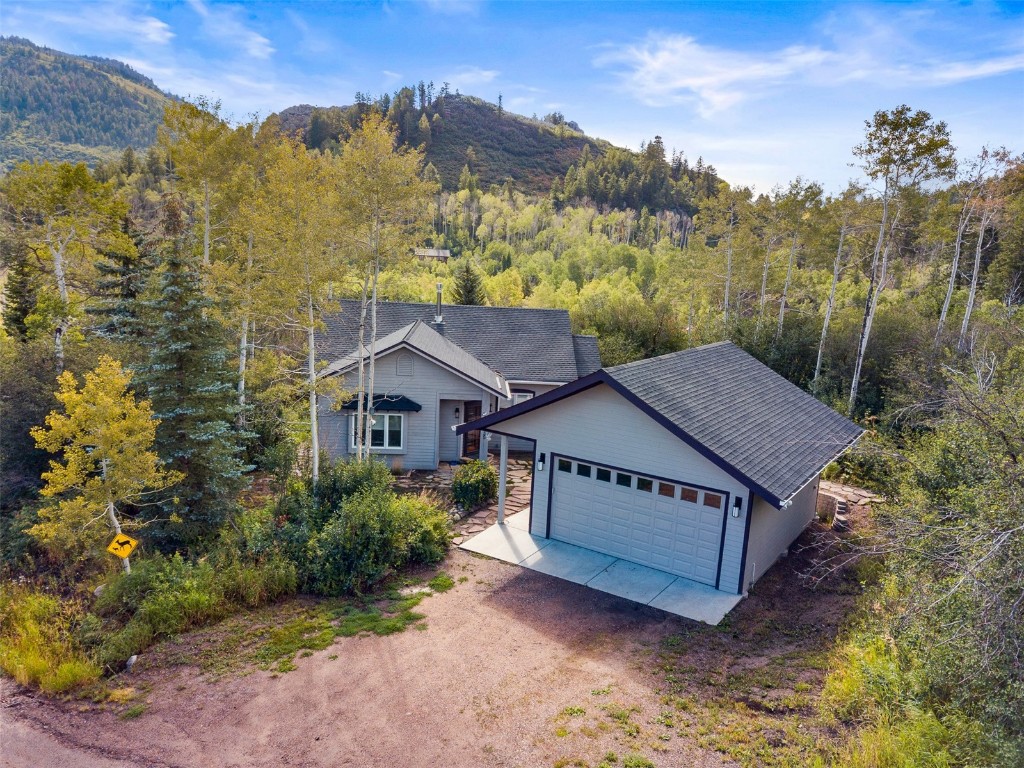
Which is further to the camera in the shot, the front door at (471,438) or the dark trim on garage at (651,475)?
the front door at (471,438)

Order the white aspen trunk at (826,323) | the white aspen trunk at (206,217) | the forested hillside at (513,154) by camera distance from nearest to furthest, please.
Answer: the white aspen trunk at (206,217), the white aspen trunk at (826,323), the forested hillside at (513,154)

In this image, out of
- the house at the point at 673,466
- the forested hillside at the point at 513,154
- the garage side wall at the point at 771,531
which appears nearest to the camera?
the house at the point at 673,466

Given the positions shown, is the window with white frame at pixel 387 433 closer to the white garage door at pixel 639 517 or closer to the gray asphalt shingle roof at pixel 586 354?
the white garage door at pixel 639 517

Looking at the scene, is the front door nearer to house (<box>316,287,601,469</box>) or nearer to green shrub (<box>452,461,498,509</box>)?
house (<box>316,287,601,469</box>)

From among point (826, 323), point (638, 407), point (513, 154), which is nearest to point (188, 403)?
point (638, 407)

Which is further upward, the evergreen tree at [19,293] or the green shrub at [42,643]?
the evergreen tree at [19,293]

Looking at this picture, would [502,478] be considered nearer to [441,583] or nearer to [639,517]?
[441,583]

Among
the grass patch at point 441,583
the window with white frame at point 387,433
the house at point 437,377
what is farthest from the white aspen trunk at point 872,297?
the grass patch at point 441,583

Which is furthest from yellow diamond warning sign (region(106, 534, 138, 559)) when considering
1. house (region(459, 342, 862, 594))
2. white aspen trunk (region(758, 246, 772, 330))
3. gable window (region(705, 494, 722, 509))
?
white aspen trunk (region(758, 246, 772, 330))
